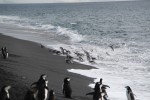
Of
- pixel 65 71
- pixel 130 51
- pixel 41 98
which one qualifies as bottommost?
pixel 41 98

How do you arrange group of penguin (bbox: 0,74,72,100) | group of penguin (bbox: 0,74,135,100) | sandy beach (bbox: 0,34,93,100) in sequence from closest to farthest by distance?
group of penguin (bbox: 0,74,72,100) → group of penguin (bbox: 0,74,135,100) → sandy beach (bbox: 0,34,93,100)

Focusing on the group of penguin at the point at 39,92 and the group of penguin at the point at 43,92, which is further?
the group of penguin at the point at 43,92

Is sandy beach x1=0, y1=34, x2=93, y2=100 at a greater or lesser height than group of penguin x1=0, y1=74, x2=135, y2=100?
greater

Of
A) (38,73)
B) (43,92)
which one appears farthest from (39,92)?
(38,73)

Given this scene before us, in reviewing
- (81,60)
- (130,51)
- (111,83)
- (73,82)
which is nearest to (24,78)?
(73,82)

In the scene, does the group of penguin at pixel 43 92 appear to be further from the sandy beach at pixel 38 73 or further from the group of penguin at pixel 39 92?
the sandy beach at pixel 38 73

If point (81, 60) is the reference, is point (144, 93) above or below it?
below

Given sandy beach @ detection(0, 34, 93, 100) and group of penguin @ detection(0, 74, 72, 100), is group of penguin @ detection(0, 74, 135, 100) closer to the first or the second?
group of penguin @ detection(0, 74, 72, 100)

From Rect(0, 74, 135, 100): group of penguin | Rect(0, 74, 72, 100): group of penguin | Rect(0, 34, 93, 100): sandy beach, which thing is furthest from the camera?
Rect(0, 34, 93, 100): sandy beach

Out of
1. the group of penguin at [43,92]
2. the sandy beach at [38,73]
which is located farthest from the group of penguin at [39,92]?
the sandy beach at [38,73]

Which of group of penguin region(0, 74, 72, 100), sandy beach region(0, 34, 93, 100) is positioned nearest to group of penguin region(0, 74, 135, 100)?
group of penguin region(0, 74, 72, 100)

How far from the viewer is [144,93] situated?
15883 millimetres

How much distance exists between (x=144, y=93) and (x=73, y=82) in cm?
341

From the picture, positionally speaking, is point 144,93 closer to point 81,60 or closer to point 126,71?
point 126,71
